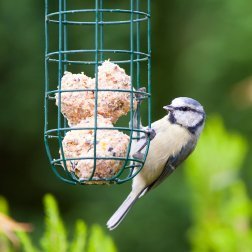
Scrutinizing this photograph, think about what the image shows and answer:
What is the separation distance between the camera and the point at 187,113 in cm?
523

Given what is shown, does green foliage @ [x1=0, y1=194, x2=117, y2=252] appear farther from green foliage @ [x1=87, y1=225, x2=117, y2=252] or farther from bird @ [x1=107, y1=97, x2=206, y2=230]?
bird @ [x1=107, y1=97, x2=206, y2=230]

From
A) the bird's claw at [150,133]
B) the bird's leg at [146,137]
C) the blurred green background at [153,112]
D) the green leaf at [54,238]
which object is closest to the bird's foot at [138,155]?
the bird's leg at [146,137]

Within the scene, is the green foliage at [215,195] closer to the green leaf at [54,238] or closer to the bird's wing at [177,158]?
the bird's wing at [177,158]

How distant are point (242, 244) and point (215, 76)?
5.65 m

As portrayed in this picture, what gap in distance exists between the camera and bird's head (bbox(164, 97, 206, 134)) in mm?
5152

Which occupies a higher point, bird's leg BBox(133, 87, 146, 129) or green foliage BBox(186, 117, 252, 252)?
bird's leg BBox(133, 87, 146, 129)

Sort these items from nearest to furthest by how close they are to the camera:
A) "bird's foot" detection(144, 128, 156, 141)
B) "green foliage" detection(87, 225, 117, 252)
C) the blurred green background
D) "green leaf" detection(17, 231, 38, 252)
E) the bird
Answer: "green leaf" detection(17, 231, 38, 252), "green foliage" detection(87, 225, 117, 252), "bird's foot" detection(144, 128, 156, 141), the bird, the blurred green background

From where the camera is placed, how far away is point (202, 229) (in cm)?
515

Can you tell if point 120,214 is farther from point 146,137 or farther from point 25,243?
point 25,243

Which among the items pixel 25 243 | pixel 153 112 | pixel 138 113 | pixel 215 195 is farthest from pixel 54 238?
pixel 153 112

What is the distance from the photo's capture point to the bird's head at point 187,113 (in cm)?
515

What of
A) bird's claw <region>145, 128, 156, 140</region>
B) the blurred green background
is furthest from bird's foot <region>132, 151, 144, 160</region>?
the blurred green background

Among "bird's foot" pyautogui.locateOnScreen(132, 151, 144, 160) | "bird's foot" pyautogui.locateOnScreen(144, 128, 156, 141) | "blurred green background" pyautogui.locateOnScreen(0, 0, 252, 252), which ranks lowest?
"blurred green background" pyautogui.locateOnScreen(0, 0, 252, 252)

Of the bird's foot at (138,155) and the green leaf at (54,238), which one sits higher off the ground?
the bird's foot at (138,155)
